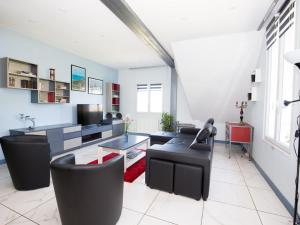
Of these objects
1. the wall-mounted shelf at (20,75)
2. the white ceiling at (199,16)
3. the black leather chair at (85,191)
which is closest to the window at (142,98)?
the white ceiling at (199,16)

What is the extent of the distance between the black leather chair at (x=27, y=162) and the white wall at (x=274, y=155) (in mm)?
3349

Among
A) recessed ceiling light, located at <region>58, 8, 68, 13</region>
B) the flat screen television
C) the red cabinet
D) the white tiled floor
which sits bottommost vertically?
the white tiled floor

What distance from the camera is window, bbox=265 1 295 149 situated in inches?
90.0

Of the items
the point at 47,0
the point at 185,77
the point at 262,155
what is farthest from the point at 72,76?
the point at 262,155

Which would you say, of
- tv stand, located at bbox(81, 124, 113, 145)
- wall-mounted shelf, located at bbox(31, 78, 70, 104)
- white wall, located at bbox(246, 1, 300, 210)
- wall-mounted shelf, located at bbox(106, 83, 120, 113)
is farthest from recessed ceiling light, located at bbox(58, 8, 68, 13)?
wall-mounted shelf, located at bbox(106, 83, 120, 113)

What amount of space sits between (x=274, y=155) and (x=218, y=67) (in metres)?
2.26

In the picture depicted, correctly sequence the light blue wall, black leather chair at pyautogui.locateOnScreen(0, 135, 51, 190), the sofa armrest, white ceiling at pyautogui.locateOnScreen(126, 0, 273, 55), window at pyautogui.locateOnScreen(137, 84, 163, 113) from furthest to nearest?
window at pyautogui.locateOnScreen(137, 84, 163, 113), the light blue wall, the sofa armrest, white ceiling at pyautogui.locateOnScreen(126, 0, 273, 55), black leather chair at pyautogui.locateOnScreen(0, 135, 51, 190)

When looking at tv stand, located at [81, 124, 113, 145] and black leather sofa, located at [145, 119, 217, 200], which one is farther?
tv stand, located at [81, 124, 113, 145]

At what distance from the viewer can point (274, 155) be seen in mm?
2498

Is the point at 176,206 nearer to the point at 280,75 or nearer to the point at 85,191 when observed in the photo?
the point at 85,191

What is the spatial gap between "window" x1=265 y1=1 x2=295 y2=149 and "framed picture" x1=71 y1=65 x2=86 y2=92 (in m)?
4.96

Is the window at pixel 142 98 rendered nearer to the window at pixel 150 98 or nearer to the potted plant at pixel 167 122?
the window at pixel 150 98

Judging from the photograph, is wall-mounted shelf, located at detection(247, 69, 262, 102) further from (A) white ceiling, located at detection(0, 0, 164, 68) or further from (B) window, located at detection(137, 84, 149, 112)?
(B) window, located at detection(137, 84, 149, 112)

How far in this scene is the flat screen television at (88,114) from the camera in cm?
496
